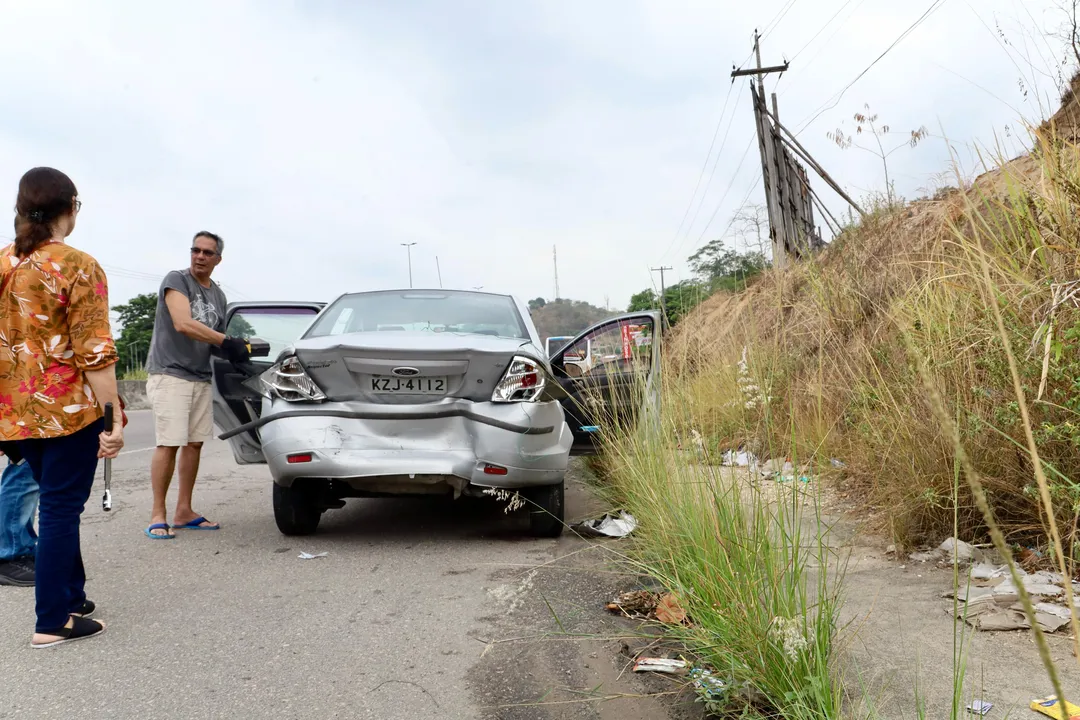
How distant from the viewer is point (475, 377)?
5.14m

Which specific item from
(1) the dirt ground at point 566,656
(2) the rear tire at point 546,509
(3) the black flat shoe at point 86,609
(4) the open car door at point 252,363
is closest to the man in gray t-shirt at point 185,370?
(4) the open car door at point 252,363

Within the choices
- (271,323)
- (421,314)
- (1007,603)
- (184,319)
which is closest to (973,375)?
(1007,603)

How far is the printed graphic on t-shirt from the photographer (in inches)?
230

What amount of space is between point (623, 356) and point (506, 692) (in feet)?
11.7

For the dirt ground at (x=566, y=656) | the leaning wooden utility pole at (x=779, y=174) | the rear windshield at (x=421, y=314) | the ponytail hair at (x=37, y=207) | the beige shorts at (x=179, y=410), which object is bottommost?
the dirt ground at (x=566, y=656)

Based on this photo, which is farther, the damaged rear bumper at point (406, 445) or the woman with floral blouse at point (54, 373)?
the damaged rear bumper at point (406, 445)

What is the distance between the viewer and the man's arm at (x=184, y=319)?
560 centimetres

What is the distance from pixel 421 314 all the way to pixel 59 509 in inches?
114

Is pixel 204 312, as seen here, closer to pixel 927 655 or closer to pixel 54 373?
pixel 54 373

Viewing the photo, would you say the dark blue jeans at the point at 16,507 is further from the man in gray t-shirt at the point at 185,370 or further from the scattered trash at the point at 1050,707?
the scattered trash at the point at 1050,707

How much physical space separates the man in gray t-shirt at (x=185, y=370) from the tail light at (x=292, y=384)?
2.55 feet

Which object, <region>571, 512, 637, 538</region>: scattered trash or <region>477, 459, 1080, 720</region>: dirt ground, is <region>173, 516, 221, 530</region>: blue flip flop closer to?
<region>571, 512, 637, 538</region>: scattered trash

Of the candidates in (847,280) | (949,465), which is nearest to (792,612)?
(949,465)

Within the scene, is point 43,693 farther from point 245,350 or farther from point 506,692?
point 245,350
